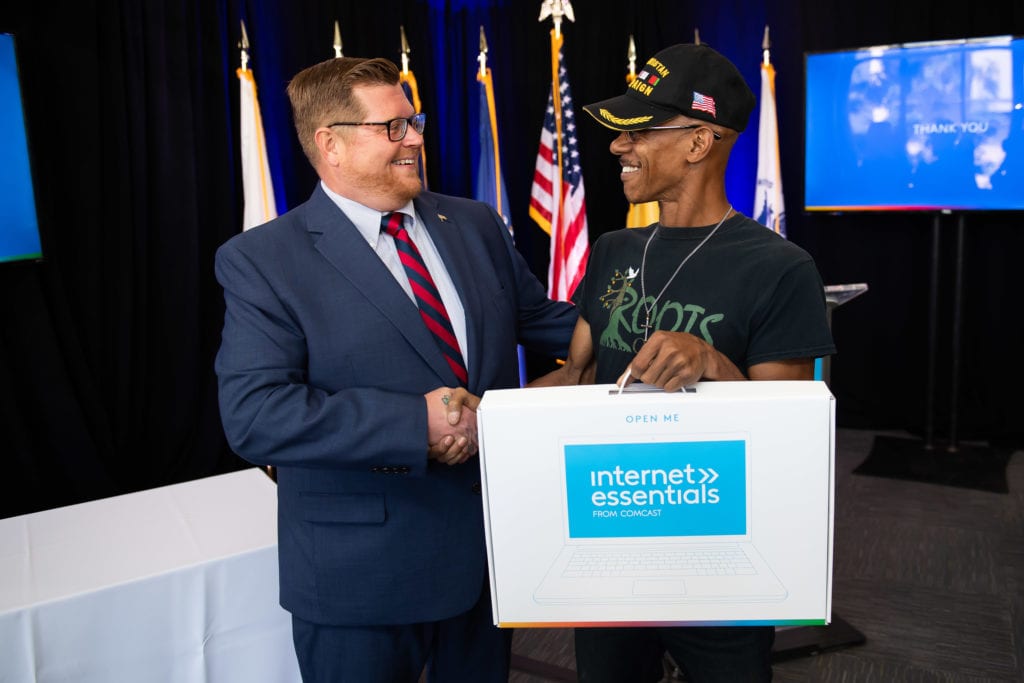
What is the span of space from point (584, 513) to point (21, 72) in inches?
131

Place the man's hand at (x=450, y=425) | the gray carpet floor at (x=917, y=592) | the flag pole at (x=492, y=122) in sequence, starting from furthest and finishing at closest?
the flag pole at (x=492, y=122) < the gray carpet floor at (x=917, y=592) < the man's hand at (x=450, y=425)

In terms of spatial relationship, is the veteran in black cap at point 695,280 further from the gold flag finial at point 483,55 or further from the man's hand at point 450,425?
the gold flag finial at point 483,55

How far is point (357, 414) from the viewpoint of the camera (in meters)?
1.40

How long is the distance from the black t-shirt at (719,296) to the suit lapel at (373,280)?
0.96 ft

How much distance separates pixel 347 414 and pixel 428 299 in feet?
0.95

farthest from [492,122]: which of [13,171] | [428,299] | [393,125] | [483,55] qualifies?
[428,299]

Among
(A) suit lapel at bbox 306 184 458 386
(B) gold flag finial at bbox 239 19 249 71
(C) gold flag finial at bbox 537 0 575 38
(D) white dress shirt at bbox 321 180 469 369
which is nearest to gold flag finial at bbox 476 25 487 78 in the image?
(C) gold flag finial at bbox 537 0 575 38

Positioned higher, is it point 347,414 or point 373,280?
point 373,280

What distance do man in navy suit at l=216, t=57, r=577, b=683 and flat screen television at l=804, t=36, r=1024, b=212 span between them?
12.1 feet

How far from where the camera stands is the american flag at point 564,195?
4.76m

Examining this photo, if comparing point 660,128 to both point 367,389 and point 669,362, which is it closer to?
point 669,362

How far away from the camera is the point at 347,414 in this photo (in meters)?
1.40

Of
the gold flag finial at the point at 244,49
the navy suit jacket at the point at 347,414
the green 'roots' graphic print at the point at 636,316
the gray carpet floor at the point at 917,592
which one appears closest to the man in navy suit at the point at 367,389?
the navy suit jacket at the point at 347,414

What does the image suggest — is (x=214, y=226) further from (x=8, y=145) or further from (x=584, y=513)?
(x=584, y=513)
